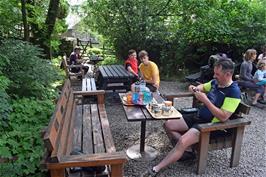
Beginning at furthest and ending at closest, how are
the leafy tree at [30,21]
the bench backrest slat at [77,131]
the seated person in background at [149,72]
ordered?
the leafy tree at [30,21]
the seated person in background at [149,72]
the bench backrest slat at [77,131]

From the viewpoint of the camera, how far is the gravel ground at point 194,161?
3.55m

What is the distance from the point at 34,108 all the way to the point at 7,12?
4779 mm

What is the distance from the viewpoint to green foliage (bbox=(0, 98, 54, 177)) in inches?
99.3

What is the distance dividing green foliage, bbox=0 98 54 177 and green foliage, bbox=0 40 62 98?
596mm

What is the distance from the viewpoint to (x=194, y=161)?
3.74 m

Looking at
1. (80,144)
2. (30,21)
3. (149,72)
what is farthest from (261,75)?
(30,21)

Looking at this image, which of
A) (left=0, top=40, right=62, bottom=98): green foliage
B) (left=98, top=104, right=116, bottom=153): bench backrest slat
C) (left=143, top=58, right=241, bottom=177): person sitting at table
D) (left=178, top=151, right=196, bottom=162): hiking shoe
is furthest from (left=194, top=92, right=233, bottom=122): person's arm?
(left=0, top=40, right=62, bottom=98): green foliage

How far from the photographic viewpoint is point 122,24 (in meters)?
11.1

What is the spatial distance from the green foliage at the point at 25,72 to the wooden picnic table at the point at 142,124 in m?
1.76

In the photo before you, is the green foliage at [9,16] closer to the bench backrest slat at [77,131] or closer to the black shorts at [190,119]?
the bench backrest slat at [77,131]

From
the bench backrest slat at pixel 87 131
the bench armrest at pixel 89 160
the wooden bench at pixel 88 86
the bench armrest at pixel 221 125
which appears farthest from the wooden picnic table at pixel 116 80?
the bench armrest at pixel 89 160

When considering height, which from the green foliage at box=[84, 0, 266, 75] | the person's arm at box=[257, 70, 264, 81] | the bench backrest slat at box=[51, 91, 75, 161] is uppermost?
the green foliage at box=[84, 0, 266, 75]

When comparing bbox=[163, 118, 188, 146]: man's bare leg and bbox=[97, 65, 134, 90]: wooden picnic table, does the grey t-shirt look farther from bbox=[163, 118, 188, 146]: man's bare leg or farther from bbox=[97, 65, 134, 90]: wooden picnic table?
bbox=[163, 118, 188, 146]: man's bare leg

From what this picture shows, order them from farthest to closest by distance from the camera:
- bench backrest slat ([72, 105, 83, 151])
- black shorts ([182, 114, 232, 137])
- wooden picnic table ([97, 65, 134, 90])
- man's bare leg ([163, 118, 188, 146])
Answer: wooden picnic table ([97, 65, 134, 90]) → man's bare leg ([163, 118, 188, 146]) → black shorts ([182, 114, 232, 137]) → bench backrest slat ([72, 105, 83, 151])
